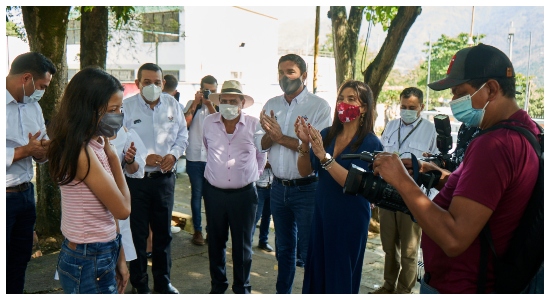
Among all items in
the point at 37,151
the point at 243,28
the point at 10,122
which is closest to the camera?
the point at 37,151

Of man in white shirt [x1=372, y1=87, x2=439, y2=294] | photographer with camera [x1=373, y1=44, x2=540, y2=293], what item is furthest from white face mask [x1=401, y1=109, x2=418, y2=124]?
photographer with camera [x1=373, y1=44, x2=540, y2=293]

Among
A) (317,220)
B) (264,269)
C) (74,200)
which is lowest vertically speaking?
(264,269)

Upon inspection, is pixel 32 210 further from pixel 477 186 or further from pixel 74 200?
pixel 477 186

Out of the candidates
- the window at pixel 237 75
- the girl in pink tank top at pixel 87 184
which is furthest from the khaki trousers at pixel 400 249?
the window at pixel 237 75

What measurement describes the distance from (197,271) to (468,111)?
3.91 meters

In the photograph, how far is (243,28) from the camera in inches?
1364

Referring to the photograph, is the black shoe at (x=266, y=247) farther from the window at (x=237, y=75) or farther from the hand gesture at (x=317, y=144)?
the window at (x=237, y=75)

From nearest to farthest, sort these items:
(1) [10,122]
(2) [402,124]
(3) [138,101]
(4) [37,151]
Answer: (4) [37,151]
(1) [10,122]
(3) [138,101]
(2) [402,124]

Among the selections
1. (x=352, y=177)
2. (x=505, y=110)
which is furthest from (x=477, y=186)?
(x=352, y=177)

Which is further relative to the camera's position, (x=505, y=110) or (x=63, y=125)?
(x=63, y=125)

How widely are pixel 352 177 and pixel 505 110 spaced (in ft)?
2.63

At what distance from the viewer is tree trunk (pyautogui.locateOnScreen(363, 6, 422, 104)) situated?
6637 millimetres

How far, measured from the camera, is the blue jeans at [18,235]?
144 inches

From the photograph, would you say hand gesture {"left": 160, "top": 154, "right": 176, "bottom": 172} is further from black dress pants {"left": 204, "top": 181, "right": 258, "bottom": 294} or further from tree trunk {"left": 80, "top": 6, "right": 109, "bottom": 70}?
tree trunk {"left": 80, "top": 6, "right": 109, "bottom": 70}
